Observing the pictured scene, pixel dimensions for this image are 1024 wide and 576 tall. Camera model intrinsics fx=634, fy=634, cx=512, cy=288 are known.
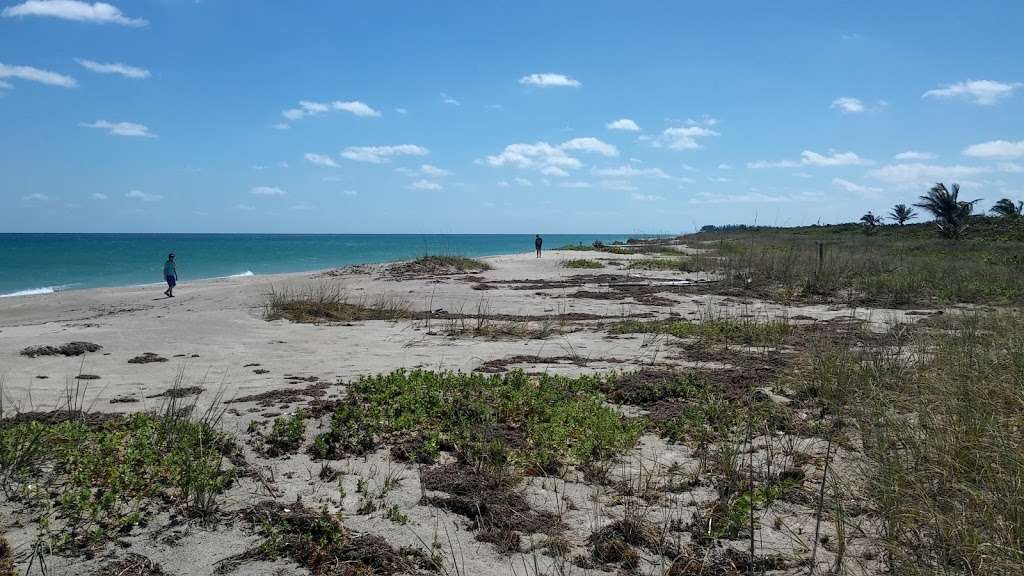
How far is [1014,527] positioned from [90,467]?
5.73m

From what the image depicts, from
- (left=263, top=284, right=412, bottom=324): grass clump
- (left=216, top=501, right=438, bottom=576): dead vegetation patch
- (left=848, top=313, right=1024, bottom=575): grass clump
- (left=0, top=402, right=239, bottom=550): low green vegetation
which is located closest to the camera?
(left=848, top=313, right=1024, bottom=575): grass clump

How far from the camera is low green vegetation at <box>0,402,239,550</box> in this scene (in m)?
4.08

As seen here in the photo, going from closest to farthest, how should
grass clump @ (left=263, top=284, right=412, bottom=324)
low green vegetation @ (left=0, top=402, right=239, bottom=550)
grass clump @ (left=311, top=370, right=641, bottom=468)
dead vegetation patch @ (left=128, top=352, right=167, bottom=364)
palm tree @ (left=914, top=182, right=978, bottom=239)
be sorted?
1. low green vegetation @ (left=0, top=402, right=239, bottom=550)
2. grass clump @ (left=311, top=370, right=641, bottom=468)
3. dead vegetation patch @ (left=128, top=352, right=167, bottom=364)
4. grass clump @ (left=263, top=284, right=412, bottom=324)
5. palm tree @ (left=914, top=182, right=978, bottom=239)

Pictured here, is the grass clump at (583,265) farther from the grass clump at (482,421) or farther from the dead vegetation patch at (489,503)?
the dead vegetation patch at (489,503)

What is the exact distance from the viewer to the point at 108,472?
4.58 metres

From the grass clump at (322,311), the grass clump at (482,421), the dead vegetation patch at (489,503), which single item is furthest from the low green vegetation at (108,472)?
the grass clump at (322,311)

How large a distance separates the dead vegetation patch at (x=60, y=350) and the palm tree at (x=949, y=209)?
149 ft

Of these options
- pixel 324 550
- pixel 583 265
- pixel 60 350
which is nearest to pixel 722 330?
pixel 324 550

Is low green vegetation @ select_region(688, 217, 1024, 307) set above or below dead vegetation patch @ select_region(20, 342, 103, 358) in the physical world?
above

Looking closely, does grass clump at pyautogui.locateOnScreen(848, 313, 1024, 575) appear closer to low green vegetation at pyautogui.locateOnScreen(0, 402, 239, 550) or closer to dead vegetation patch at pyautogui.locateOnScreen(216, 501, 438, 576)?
dead vegetation patch at pyautogui.locateOnScreen(216, 501, 438, 576)

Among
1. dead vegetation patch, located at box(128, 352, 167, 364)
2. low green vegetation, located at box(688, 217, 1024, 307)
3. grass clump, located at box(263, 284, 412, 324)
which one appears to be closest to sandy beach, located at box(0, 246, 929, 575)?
dead vegetation patch, located at box(128, 352, 167, 364)

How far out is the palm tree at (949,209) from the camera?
40.2m

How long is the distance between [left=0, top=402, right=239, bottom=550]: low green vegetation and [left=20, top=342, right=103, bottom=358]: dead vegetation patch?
14.8 feet

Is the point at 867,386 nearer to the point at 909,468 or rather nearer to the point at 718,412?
the point at 718,412
